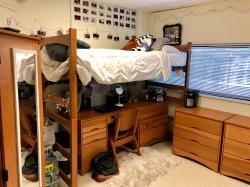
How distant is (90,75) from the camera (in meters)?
2.06

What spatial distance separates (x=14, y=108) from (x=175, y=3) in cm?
Answer: 269

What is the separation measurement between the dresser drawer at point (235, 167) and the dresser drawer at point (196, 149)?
115 millimetres

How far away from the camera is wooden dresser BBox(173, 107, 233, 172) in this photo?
2590 millimetres

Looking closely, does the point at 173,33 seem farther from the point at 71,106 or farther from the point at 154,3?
the point at 71,106

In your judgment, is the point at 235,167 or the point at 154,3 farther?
the point at 154,3

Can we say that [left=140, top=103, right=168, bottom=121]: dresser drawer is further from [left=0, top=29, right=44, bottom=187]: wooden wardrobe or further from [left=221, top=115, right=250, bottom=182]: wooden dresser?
[left=0, top=29, right=44, bottom=187]: wooden wardrobe

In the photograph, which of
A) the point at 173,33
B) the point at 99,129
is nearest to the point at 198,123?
the point at 99,129

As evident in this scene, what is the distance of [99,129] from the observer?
2576 mm

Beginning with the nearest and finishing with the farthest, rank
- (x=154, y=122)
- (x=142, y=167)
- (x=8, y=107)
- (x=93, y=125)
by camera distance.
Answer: (x=8, y=107) → (x=93, y=125) → (x=142, y=167) → (x=154, y=122)

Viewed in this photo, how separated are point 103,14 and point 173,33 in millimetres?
1127

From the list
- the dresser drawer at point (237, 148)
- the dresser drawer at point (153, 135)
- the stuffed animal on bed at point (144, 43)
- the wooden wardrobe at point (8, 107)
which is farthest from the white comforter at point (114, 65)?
the dresser drawer at point (237, 148)

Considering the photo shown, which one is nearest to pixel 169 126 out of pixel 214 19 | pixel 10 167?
pixel 214 19

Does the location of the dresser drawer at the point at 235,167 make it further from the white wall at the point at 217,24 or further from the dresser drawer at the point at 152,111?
the dresser drawer at the point at 152,111

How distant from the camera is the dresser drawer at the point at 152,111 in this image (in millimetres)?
3083
